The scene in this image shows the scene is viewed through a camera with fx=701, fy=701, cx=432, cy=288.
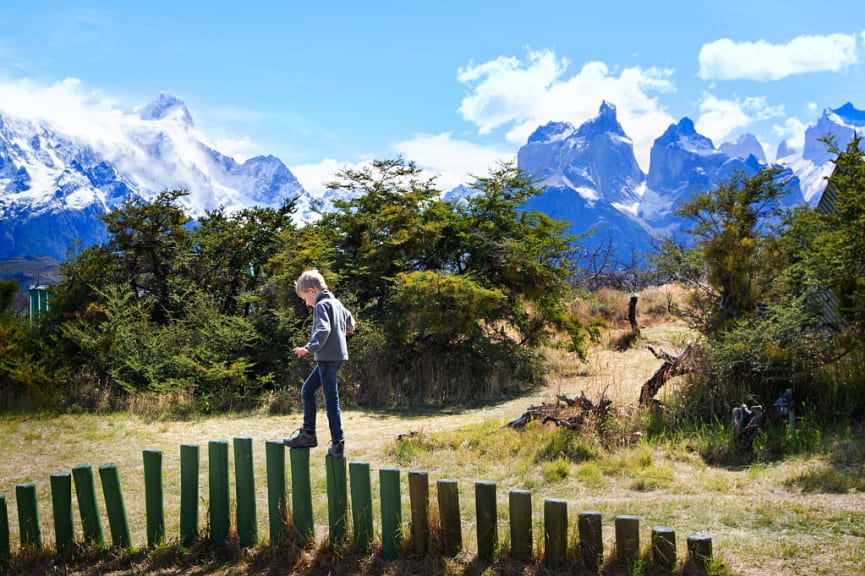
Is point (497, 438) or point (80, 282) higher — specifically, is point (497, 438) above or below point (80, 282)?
below

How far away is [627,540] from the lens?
4.64 m

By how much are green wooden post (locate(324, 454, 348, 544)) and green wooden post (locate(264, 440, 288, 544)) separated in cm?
38

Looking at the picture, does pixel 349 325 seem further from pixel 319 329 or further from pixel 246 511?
pixel 246 511

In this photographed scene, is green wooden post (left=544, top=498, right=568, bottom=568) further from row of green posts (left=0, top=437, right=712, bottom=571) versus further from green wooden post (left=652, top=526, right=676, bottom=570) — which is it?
green wooden post (left=652, top=526, right=676, bottom=570)

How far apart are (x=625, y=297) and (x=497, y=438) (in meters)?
16.8

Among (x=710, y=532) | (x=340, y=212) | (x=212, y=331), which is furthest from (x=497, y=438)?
(x=340, y=212)

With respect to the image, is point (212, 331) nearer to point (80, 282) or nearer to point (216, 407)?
point (216, 407)

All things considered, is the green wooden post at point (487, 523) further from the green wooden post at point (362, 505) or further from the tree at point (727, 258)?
the tree at point (727, 258)

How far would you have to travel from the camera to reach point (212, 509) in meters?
5.43

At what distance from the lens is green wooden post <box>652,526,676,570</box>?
181 inches

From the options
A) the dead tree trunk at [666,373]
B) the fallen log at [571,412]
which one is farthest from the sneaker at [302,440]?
the dead tree trunk at [666,373]

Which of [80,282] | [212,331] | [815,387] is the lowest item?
[815,387]

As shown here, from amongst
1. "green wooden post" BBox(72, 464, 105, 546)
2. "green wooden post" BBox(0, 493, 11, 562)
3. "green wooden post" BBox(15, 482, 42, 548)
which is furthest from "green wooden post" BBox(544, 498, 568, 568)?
"green wooden post" BBox(0, 493, 11, 562)

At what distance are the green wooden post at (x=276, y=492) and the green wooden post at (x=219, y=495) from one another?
1.17 feet
